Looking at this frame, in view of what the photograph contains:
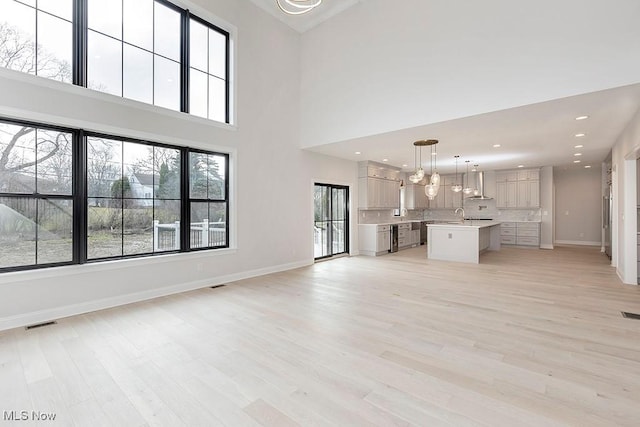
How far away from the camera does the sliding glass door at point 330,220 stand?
745cm

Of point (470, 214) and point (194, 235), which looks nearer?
point (194, 235)

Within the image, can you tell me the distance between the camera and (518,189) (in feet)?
32.1

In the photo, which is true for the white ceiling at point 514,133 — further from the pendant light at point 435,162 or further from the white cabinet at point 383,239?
the white cabinet at point 383,239

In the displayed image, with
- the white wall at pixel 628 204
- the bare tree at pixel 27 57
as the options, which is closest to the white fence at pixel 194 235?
the bare tree at pixel 27 57

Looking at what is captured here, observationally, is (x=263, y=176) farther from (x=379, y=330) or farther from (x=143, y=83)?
(x=379, y=330)

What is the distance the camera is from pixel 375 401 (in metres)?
1.98

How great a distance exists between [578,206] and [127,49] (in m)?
13.5

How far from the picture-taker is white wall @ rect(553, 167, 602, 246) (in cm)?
1026

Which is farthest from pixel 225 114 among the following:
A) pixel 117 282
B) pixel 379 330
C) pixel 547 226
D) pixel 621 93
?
pixel 547 226

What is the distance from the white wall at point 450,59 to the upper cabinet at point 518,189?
6877 millimetres

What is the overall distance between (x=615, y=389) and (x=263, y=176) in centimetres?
531

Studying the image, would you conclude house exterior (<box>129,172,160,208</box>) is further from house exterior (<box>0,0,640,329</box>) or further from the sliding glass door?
the sliding glass door

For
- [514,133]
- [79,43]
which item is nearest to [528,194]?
[514,133]

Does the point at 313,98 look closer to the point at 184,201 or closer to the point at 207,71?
the point at 207,71
